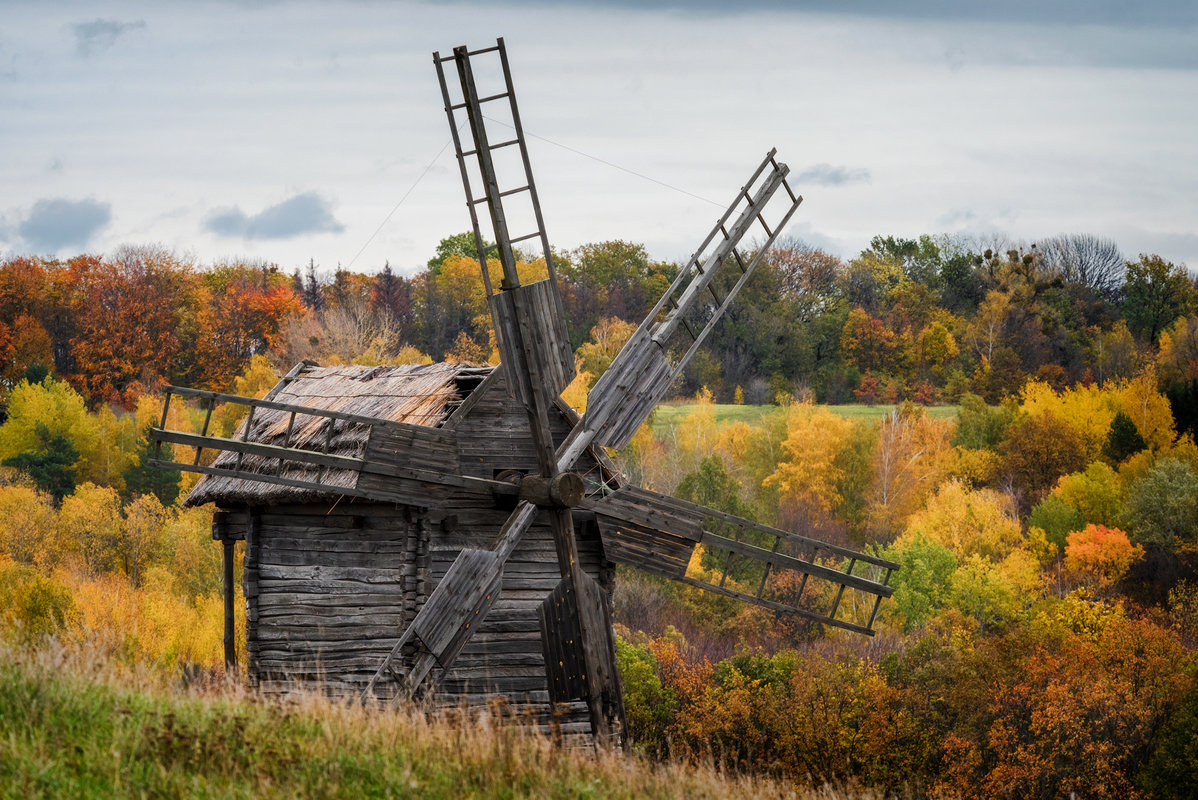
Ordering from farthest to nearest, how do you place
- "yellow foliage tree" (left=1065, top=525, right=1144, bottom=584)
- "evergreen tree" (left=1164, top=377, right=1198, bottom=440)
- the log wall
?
"evergreen tree" (left=1164, top=377, right=1198, bottom=440)
"yellow foliage tree" (left=1065, top=525, right=1144, bottom=584)
the log wall

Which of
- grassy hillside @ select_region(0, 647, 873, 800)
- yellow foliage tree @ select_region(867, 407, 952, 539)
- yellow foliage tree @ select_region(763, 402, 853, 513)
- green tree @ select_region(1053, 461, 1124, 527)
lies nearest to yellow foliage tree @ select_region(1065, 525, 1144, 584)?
green tree @ select_region(1053, 461, 1124, 527)

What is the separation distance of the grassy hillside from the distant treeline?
47073mm

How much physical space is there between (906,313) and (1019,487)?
72.7 feet

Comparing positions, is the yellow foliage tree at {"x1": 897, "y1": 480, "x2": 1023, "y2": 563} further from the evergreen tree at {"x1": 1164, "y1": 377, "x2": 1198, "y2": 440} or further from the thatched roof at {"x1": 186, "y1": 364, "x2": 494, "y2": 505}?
the thatched roof at {"x1": 186, "y1": 364, "x2": 494, "y2": 505}

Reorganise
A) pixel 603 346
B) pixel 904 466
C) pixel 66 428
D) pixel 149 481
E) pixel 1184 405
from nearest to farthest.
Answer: pixel 149 481, pixel 66 428, pixel 904 466, pixel 1184 405, pixel 603 346

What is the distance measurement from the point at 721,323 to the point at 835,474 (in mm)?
18654

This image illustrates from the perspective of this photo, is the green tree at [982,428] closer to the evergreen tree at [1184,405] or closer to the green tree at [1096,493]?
the green tree at [1096,493]

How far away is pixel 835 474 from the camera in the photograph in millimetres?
56875

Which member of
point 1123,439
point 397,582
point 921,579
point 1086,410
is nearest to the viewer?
point 397,582

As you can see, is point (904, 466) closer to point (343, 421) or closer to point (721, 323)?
point (721, 323)

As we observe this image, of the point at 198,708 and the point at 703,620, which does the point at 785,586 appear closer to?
the point at 703,620

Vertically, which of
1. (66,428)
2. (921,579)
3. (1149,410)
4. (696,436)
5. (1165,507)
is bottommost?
(921,579)

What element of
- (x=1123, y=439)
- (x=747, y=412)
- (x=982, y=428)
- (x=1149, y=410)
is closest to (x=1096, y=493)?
(x=1123, y=439)

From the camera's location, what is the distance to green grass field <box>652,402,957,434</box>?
65.7 metres
